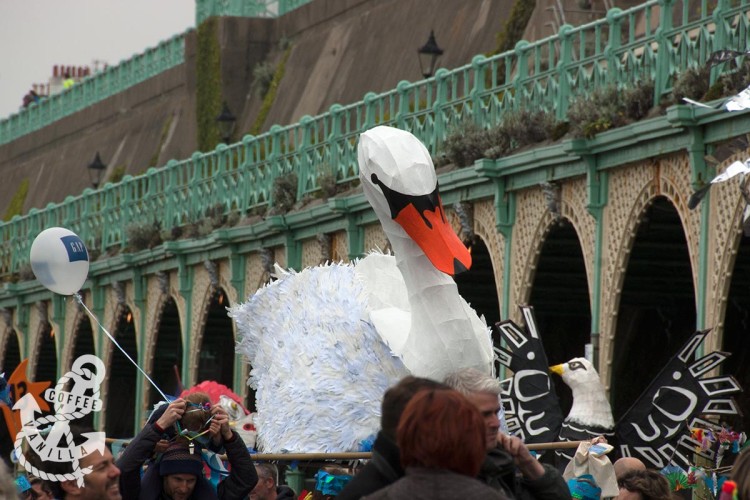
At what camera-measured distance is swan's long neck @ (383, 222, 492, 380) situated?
1045 centimetres

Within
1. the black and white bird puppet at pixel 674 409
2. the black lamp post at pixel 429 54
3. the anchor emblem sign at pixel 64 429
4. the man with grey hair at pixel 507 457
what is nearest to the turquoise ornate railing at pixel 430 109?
the black lamp post at pixel 429 54

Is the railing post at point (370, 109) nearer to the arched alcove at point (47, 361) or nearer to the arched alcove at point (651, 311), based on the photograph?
the arched alcove at point (651, 311)

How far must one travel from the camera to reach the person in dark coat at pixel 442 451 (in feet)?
19.1

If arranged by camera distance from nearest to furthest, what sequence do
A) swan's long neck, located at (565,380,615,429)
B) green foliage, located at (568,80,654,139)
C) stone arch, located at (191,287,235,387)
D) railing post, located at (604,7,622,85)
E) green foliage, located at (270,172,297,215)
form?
swan's long neck, located at (565,380,615,429)
green foliage, located at (568,80,654,139)
railing post, located at (604,7,622,85)
green foliage, located at (270,172,297,215)
stone arch, located at (191,287,235,387)

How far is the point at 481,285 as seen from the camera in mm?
26422

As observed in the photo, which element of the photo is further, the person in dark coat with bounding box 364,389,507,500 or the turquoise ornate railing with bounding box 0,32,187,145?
the turquoise ornate railing with bounding box 0,32,187,145

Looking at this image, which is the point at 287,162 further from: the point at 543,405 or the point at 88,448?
the point at 88,448

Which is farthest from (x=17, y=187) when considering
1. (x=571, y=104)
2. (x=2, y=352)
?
(x=571, y=104)

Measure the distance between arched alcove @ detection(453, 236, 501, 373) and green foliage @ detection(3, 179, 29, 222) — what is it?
35.1 m

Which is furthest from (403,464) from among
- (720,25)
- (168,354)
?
(168,354)

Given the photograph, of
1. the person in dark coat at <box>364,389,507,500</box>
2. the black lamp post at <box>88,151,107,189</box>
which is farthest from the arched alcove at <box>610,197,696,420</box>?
the black lamp post at <box>88,151,107,189</box>

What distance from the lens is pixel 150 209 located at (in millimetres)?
32594

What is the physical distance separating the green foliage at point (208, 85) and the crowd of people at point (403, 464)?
107 ft

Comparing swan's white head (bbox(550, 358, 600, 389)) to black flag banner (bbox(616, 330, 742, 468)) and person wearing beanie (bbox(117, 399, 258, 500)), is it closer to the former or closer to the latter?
black flag banner (bbox(616, 330, 742, 468))
